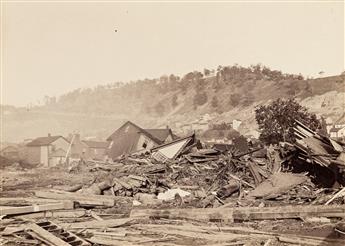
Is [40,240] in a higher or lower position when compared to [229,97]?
lower

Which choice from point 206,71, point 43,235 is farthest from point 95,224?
point 206,71

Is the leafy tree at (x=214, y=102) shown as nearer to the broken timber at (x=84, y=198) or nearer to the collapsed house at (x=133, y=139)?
the collapsed house at (x=133, y=139)

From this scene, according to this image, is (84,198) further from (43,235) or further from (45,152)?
(45,152)

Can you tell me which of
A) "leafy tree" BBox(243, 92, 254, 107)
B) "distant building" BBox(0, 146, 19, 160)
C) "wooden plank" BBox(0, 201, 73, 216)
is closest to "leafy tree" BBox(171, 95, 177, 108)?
"leafy tree" BBox(243, 92, 254, 107)

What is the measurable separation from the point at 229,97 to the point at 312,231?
87.8 metres

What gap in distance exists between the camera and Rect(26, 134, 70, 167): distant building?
170ft

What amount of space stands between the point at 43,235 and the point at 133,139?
36.3 metres

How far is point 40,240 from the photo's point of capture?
883 cm

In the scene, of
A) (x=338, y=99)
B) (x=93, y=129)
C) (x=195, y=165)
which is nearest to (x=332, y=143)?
(x=195, y=165)

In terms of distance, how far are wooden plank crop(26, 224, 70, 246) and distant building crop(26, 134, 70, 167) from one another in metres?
43.9

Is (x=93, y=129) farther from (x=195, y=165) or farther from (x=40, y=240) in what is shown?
(x=40, y=240)

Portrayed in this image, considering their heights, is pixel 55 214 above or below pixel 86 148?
above

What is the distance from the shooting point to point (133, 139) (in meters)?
45.1

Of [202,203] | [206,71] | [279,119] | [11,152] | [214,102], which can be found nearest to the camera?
[202,203]
